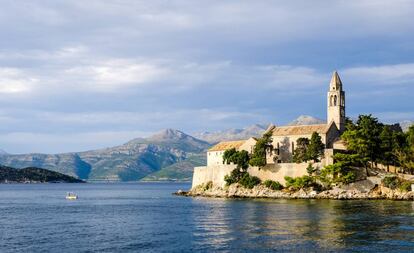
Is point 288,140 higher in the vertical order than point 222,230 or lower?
higher

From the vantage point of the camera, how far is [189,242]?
48219 mm

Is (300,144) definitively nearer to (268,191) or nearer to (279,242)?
(268,191)

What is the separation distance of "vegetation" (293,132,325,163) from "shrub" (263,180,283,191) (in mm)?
5427

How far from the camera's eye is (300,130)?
11350 centimetres

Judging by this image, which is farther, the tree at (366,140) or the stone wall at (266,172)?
the stone wall at (266,172)

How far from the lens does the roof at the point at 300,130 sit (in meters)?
110

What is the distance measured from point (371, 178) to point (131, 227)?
49158 mm

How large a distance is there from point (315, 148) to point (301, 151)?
3843 millimetres

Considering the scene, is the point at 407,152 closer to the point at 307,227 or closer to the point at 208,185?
the point at 208,185

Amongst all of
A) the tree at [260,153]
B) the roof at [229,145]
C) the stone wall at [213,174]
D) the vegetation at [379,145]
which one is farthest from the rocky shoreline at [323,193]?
the roof at [229,145]

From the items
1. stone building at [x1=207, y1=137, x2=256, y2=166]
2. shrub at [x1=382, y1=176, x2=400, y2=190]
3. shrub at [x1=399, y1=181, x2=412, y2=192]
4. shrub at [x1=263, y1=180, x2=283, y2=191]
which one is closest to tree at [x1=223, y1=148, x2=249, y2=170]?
stone building at [x1=207, y1=137, x2=256, y2=166]

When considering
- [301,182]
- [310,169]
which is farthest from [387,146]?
[301,182]

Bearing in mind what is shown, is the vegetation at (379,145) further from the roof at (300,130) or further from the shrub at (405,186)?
the roof at (300,130)

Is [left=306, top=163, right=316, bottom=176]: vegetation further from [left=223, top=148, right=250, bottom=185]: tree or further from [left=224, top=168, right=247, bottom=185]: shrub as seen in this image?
[left=224, top=168, right=247, bottom=185]: shrub
